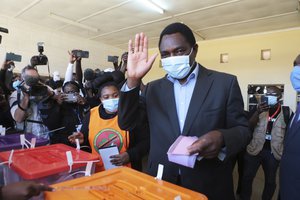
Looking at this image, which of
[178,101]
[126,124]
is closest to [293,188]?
[178,101]

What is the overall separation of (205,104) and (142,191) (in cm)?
48

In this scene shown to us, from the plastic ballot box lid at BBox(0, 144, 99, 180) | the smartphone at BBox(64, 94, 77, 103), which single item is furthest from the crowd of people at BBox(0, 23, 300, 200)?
the smartphone at BBox(64, 94, 77, 103)

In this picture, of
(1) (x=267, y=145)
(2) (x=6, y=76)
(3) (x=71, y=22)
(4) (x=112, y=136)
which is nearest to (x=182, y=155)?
(4) (x=112, y=136)

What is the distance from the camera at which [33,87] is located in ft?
5.86

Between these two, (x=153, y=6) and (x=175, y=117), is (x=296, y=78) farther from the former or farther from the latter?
→ (x=153, y=6)

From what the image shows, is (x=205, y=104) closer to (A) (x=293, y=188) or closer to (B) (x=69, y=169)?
(B) (x=69, y=169)

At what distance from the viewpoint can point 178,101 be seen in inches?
41.9

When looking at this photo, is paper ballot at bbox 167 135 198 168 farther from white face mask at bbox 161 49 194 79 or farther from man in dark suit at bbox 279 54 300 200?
man in dark suit at bbox 279 54 300 200

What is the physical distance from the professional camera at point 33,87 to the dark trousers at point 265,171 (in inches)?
88.3

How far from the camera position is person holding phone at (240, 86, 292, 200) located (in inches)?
96.0

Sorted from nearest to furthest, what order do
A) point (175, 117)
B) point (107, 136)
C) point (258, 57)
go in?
point (175, 117)
point (107, 136)
point (258, 57)

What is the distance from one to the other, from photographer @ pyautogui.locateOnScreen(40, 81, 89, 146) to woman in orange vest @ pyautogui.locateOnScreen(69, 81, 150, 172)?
42 centimetres

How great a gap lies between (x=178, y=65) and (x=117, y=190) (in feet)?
2.02

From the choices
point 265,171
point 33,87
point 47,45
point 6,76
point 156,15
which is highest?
point 156,15
